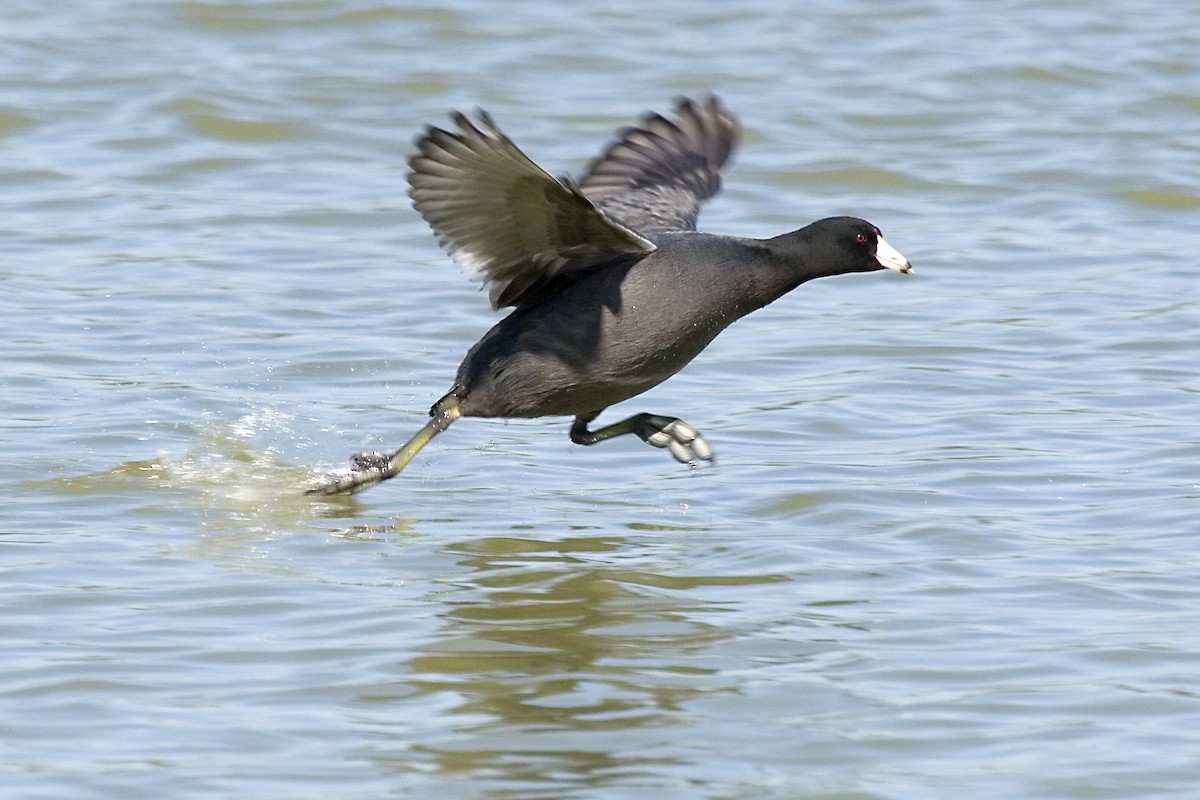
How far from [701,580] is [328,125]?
303 inches

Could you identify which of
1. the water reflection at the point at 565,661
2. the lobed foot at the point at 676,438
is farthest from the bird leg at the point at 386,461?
the lobed foot at the point at 676,438

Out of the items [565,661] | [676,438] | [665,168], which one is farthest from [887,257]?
[565,661]

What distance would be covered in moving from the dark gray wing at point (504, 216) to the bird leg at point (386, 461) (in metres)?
0.41

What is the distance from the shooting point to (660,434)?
683cm

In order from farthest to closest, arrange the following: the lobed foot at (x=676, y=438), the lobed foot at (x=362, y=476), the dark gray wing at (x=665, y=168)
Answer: the dark gray wing at (x=665, y=168) < the lobed foot at (x=676, y=438) < the lobed foot at (x=362, y=476)

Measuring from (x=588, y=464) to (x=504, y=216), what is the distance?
152 centimetres

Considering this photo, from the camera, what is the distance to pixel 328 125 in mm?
12758

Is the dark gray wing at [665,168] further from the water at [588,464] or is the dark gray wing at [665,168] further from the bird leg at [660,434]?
the water at [588,464]

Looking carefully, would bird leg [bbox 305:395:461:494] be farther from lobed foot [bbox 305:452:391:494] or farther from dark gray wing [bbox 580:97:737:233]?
dark gray wing [bbox 580:97:737:233]

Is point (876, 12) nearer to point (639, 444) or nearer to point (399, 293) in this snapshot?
point (399, 293)

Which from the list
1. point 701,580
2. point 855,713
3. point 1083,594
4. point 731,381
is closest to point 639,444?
point 731,381

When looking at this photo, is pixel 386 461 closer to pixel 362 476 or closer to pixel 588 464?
pixel 362 476

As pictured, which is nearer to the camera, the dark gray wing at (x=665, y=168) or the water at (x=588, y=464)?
the water at (x=588, y=464)

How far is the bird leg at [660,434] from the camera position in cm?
669
